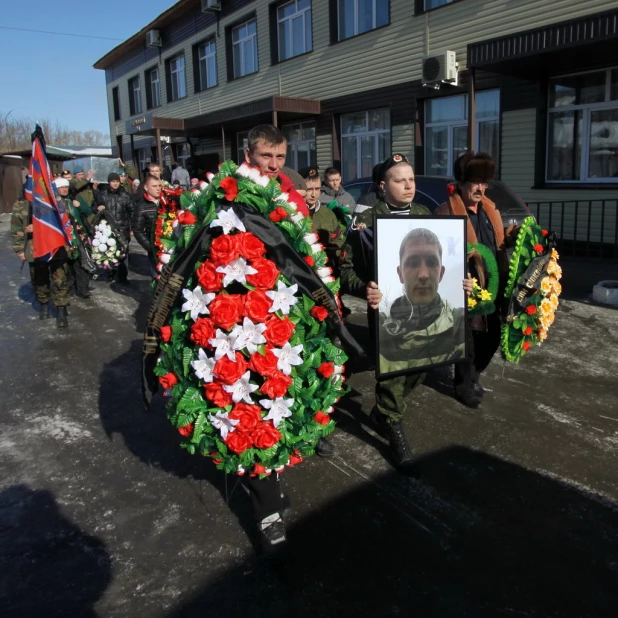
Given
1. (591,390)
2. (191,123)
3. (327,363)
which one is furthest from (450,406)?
(191,123)

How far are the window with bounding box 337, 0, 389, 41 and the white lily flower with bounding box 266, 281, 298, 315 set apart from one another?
1414 centimetres

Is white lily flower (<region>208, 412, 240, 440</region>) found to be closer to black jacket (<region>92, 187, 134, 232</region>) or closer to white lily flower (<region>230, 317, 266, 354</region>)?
white lily flower (<region>230, 317, 266, 354</region>)

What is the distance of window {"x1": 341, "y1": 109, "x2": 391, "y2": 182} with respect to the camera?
15.5 metres

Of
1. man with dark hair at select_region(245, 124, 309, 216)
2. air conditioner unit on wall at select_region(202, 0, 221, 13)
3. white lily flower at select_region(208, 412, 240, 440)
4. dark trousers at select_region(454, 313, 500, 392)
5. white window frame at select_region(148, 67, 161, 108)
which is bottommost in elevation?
dark trousers at select_region(454, 313, 500, 392)

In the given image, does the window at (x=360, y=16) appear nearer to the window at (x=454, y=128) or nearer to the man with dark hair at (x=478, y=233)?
the window at (x=454, y=128)

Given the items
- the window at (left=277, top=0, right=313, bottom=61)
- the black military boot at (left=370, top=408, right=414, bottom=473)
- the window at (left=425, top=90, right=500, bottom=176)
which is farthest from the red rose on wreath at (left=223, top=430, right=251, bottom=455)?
the window at (left=277, top=0, right=313, bottom=61)

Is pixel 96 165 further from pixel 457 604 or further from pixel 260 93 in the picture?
pixel 457 604

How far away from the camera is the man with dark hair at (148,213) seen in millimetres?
8056

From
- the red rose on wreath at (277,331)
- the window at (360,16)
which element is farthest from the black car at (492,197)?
the window at (360,16)

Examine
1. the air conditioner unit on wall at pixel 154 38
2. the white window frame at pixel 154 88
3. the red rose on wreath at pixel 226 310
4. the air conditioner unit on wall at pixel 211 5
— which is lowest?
the red rose on wreath at pixel 226 310

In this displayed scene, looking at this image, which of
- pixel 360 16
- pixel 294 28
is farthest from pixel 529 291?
pixel 294 28

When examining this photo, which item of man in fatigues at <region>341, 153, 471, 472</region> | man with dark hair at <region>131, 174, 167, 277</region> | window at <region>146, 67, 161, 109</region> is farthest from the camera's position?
window at <region>146, 67, 161, 109</region>

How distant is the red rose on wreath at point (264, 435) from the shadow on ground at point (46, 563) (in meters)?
0.97

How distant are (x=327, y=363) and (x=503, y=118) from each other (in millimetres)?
10985
